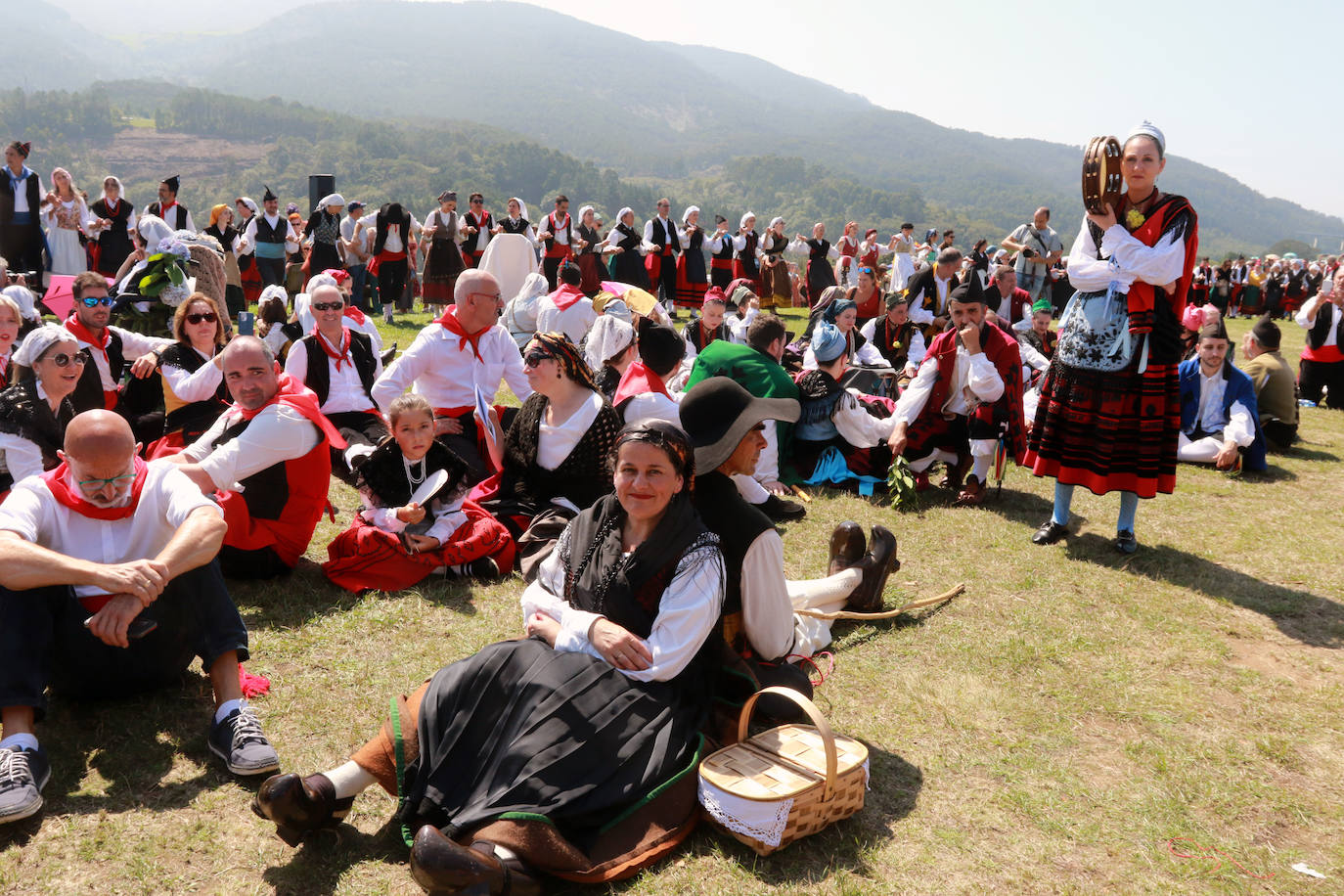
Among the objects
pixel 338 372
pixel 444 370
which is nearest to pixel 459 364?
pixel 444 370

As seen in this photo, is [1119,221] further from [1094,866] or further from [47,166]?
[47,166]

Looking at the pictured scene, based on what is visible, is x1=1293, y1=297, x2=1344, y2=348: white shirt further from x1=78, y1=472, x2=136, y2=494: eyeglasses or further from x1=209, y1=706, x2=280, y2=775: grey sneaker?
x1=78, y1=472, x2=136, y2=494: eyeglasses

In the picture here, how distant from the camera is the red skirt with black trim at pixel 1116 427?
5.13 meters

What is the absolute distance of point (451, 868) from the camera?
88.6 inches

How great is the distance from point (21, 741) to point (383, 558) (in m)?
1.94

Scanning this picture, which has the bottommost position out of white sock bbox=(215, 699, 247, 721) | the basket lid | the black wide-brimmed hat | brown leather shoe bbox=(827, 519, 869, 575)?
white sock bbox=(215, 699, 247, 721)

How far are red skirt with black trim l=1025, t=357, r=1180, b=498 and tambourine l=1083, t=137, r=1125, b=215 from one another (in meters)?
0.91

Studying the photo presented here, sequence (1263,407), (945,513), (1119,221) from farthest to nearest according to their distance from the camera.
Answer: (1263,407), (945,513), (1119,221)

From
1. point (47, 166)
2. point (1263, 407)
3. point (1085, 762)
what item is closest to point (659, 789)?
point (1085, 762)

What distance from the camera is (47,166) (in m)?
96.1

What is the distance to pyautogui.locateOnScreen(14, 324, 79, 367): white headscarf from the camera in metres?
4.55

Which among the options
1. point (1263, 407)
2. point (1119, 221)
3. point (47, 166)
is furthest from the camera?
point (47, 166)

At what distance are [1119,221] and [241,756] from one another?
4.90 m

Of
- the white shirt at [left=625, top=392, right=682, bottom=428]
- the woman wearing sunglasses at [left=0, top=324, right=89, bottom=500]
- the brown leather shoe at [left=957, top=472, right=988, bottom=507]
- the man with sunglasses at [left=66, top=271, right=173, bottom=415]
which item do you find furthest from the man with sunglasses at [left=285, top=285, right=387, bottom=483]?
the brown leather shoe at [left=957, top=472, right=988, bottom=507]
